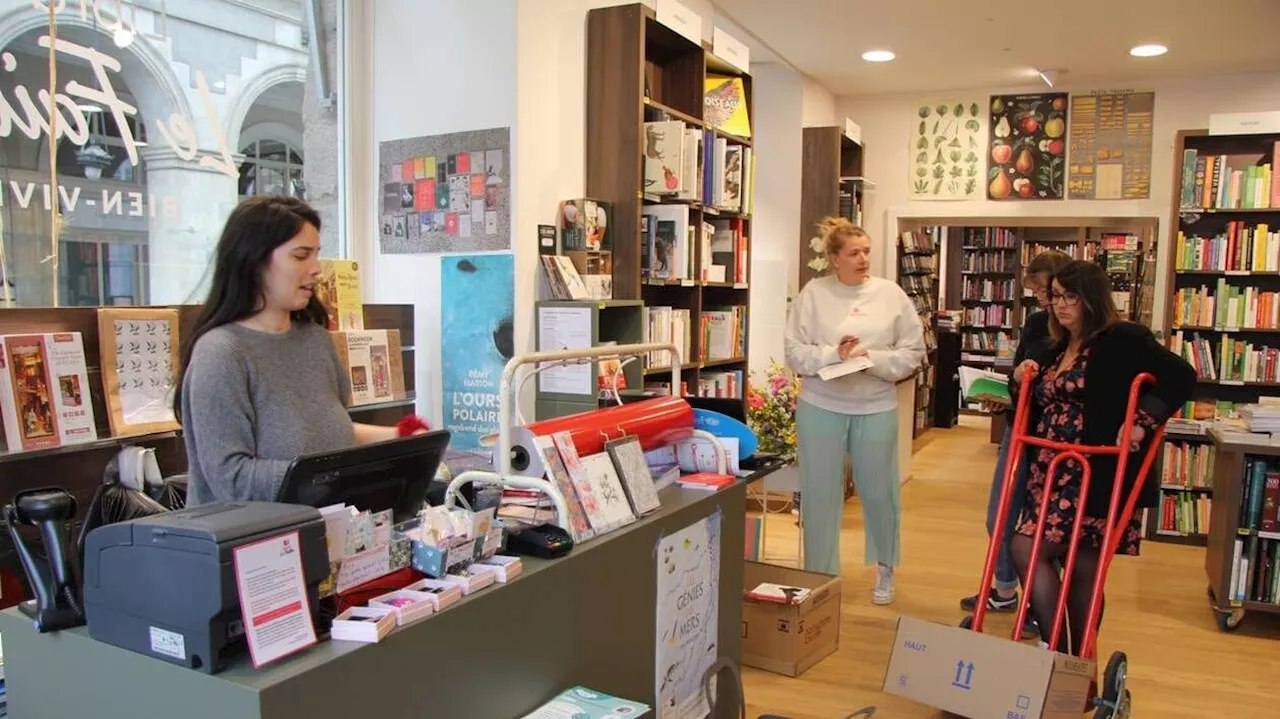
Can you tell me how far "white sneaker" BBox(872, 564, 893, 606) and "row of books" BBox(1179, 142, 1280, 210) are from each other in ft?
10.1

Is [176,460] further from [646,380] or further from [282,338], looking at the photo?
[646,380]

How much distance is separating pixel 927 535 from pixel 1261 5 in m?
3.47

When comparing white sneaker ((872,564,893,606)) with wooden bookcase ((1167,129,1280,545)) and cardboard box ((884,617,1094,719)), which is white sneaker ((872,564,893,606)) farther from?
wooden bookcase ((1167,129,1280,545))

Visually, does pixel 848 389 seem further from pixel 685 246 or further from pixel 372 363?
pixel 372 363

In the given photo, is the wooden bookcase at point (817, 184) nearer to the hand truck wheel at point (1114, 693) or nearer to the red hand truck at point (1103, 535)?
the red hand truck at point (1103, 535)

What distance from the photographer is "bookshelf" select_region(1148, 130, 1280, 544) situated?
540 centimetres

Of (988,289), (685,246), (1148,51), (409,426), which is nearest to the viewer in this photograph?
(409,426)

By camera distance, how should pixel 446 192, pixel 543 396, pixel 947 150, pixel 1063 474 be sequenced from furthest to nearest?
1. pixel 947 150
2. pixel 446 192
3. pixel 543 396
4. pixel 1063 474

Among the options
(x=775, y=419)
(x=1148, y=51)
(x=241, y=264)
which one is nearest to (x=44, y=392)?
(x=241, y=264)

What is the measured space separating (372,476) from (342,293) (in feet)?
5.84

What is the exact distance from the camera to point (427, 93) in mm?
3785

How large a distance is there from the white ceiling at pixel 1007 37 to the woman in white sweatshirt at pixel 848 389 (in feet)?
6.90

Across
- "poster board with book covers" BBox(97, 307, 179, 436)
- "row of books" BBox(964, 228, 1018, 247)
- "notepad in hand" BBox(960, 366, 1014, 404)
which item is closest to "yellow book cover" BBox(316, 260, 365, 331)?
"poster board with book covers" BBox(97, 307, 179, 436)

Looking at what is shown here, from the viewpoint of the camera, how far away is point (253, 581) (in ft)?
4.35
